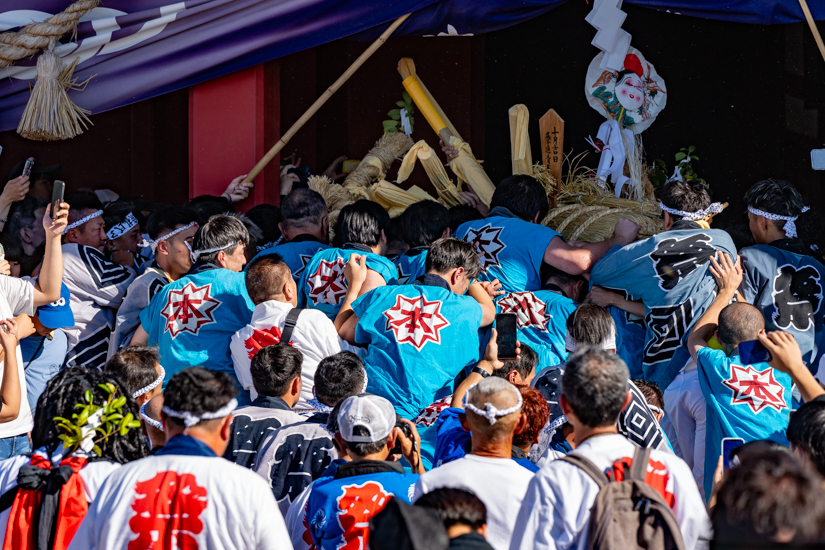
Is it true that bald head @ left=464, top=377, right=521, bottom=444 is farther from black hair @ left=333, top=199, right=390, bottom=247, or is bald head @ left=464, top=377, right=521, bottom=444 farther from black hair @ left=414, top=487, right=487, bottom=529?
black hair @ left=333, top=199, right=390, bottom=247

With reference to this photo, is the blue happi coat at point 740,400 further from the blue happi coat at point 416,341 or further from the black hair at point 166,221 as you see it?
the black hair at point 166,221

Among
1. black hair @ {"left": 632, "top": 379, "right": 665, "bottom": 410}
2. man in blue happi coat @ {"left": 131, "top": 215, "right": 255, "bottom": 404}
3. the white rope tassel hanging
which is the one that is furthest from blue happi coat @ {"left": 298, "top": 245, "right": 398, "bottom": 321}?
the white rope tassel hanging

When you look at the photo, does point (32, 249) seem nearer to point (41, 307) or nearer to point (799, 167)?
point (41, 307)

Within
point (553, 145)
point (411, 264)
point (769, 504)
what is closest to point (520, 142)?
point (553, 145)

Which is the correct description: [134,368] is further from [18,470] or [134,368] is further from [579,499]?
[579,499]

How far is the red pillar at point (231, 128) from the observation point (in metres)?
5.92

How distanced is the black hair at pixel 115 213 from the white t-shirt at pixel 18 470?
2.84 metres

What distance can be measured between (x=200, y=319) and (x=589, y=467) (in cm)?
240

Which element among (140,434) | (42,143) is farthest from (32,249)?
(140,434)

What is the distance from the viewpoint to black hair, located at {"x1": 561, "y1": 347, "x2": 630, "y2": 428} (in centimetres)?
231

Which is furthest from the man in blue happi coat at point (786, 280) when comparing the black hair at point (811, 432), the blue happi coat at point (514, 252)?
the black hair at point (811, 432)

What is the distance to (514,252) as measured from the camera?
472 cm

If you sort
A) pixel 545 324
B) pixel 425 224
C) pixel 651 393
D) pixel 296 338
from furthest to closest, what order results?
pixel 425 224 < pixel 545 324 < pixel 296 338 < pixel 651 393

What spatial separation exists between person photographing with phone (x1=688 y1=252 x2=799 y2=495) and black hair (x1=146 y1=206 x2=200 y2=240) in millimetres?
2560
